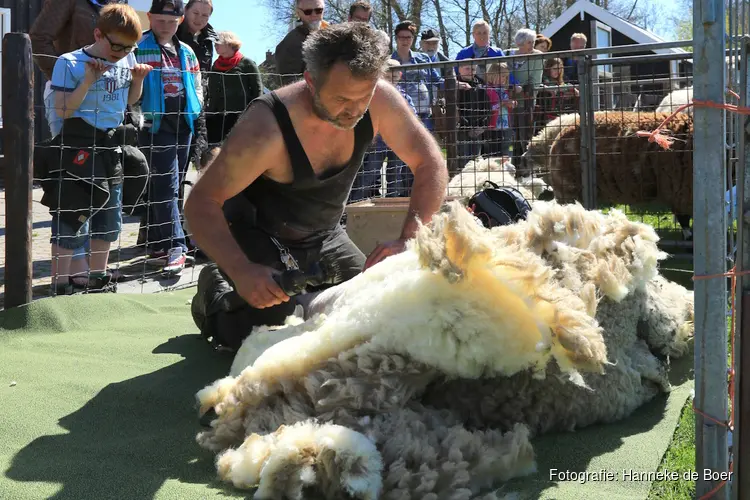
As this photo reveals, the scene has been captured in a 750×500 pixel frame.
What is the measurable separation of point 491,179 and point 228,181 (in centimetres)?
401

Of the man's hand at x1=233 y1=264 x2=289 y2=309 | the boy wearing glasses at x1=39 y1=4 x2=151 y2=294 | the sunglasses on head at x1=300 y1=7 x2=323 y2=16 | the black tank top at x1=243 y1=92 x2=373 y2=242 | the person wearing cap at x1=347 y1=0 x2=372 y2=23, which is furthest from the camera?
the person wearing cap at x1=347 y1=0 x2=372 y2=23

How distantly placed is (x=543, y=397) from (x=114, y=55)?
3497 millimetres

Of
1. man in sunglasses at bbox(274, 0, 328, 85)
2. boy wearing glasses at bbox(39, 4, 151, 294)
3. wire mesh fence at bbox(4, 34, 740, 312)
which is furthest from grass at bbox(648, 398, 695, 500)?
man in sunglasses at bbox(274, 0, 328, 85)

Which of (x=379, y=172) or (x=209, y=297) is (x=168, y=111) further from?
(x=209, y=297)

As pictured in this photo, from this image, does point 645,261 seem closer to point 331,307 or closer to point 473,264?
point 473,264

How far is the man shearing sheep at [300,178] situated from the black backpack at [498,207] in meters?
0.64

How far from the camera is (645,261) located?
267 cm

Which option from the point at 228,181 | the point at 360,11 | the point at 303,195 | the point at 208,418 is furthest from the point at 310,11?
the point at 208,418

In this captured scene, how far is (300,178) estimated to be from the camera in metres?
3.08

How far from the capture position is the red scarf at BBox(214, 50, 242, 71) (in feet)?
20.9

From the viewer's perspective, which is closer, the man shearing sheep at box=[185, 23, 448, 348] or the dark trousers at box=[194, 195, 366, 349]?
the man shearing sheep at box=[185, 23, 448, 348]

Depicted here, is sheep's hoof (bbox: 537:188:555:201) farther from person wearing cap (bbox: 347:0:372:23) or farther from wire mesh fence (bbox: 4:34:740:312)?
person wearing cap (bbox: 347:0:372:23)

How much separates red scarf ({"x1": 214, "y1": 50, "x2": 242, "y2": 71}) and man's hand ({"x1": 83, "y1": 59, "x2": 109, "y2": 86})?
1968 mm

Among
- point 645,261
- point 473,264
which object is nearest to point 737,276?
point 473,264
